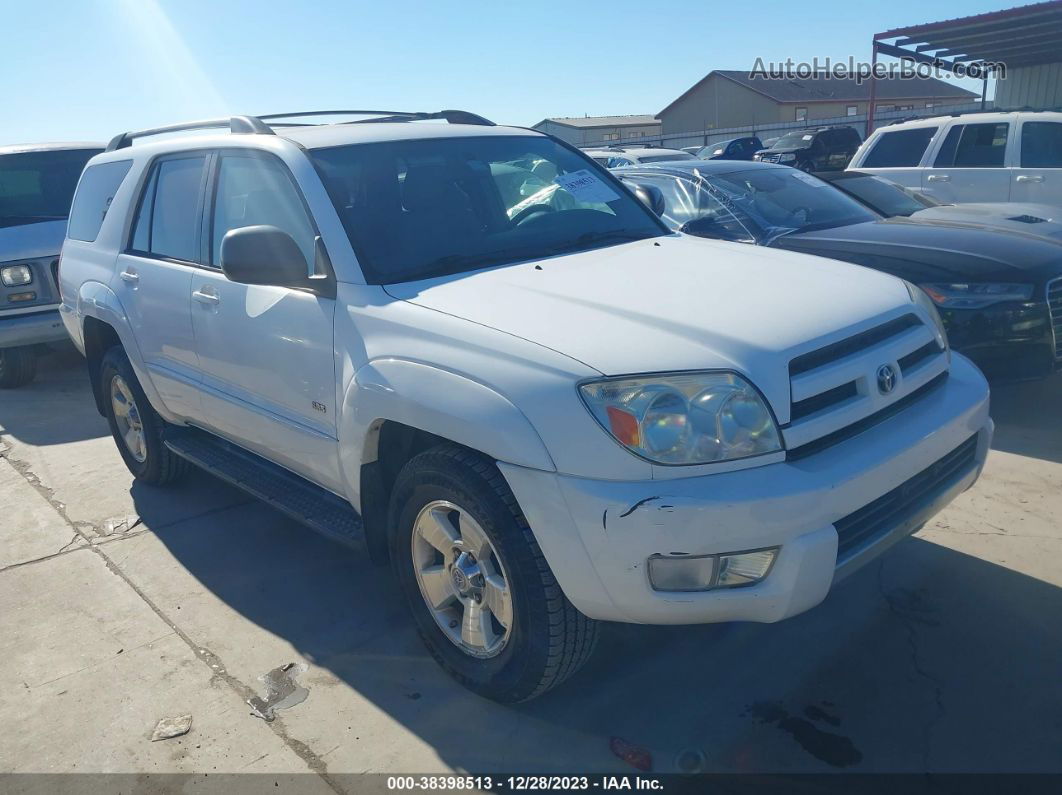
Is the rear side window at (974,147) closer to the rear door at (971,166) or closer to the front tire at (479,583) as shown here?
the rear door at (971,166)

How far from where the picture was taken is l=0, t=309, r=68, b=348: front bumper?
7309mm

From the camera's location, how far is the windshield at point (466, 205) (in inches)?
125

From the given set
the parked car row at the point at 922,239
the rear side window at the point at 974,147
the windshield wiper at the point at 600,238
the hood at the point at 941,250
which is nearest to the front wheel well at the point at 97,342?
the windshield wiper at the point at 600,238

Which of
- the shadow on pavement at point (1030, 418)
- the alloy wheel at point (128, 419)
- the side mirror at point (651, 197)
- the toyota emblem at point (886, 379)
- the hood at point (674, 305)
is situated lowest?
the shadow on pavement at point (1030, 418)

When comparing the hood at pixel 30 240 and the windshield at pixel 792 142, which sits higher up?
the hood at pixel 30 240

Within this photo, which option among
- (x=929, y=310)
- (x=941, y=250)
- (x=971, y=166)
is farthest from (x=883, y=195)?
(x=929, y=310)

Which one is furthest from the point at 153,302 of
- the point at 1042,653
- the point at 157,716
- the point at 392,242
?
the point at 1042,653

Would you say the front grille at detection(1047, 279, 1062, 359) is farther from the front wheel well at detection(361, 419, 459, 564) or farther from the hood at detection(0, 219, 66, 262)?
the hood at detection(0, 219, 66, 262)

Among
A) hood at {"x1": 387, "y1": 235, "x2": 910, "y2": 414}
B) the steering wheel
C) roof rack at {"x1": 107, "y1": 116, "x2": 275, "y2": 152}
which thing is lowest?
hood at {"x1": 387, "y1": 235, "x2": 910, "y2": 414}

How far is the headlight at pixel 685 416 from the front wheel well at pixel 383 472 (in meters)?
0.81

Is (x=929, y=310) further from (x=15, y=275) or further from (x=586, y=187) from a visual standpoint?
(x=15, y=275)

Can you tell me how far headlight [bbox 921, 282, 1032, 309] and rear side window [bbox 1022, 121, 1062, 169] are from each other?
4582 millimetres

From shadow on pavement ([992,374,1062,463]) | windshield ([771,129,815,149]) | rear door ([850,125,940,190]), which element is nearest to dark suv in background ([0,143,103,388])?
shadow on pavement ([992,374,1062,463])

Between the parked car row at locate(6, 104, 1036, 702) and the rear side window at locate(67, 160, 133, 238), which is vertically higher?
the rear side window at locate(67, 160, 133, 238)
